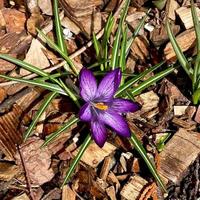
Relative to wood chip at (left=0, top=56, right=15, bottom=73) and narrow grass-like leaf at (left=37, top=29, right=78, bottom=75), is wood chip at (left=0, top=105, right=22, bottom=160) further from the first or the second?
narrow grass-like leaf at (left=37, top=29, right=78, bottom=75)

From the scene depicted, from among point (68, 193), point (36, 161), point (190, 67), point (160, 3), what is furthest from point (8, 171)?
point (160, 3)

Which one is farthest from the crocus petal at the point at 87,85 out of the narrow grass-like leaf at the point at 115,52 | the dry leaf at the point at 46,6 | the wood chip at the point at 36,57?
the dry leaf at the point at 46,6

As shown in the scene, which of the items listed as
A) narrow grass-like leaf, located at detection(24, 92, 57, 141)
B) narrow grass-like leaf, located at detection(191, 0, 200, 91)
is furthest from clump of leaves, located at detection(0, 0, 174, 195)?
narrow grass-like leaf, located at detection(191, 0, 200, 91)

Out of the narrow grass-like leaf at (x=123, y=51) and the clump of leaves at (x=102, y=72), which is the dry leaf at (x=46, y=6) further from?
the narrow grass-like leaf at (x=123, y=51)

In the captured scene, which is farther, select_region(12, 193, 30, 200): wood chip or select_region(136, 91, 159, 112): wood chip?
select_region(136, 91, 159, 112): wood chip

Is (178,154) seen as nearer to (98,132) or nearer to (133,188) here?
(133,188)

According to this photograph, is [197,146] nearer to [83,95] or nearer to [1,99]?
[83,95]

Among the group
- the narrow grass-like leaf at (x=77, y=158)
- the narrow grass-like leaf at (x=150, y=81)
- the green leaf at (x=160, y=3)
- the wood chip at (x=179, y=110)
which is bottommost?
the wood chip at (x=179, y=110)

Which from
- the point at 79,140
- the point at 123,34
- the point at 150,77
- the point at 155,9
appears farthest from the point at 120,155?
the point at 155,9
